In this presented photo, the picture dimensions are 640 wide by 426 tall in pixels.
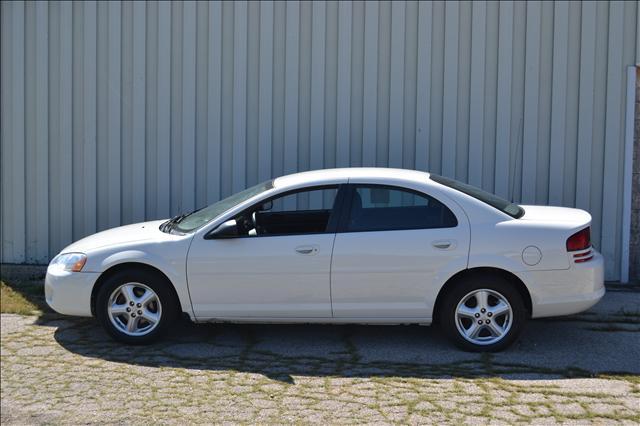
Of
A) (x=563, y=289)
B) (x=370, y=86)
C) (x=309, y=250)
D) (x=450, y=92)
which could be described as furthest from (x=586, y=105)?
(x=309, y=250)

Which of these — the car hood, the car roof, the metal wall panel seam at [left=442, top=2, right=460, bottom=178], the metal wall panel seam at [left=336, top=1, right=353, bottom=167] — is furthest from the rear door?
the metal wall panel seam at [left=336, top=1, right=353, bottom=167]

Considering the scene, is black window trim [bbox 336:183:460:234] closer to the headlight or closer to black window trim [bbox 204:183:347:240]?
black window trim [bbox 204:183:347:240]

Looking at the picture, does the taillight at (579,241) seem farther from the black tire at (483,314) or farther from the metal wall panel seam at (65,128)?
the metal wall panel seam at (65,128)

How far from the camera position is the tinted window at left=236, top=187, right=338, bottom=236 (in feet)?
25.8

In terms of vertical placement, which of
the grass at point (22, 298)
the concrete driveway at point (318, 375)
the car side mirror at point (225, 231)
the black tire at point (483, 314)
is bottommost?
the concrete driveway at point (318, 375)

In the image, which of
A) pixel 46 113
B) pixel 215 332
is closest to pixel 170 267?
pixel 215 332

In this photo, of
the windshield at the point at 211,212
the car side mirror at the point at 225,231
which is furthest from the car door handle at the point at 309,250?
the windshield at the point at 211,212

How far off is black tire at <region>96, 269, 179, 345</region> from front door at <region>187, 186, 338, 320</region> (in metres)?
0.21

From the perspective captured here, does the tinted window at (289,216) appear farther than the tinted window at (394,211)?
Yes

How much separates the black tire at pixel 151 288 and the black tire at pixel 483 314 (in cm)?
220

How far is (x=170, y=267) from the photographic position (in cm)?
780

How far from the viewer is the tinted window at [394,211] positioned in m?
7.69

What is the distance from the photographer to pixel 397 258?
24.9 feet

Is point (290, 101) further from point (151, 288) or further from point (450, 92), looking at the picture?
point (151, 288)
